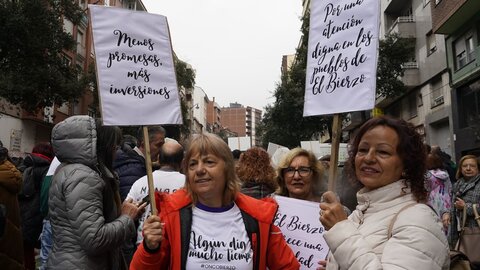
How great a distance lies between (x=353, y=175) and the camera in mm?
2377

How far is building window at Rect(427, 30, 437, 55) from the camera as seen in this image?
21703mm

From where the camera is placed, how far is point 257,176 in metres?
4.36

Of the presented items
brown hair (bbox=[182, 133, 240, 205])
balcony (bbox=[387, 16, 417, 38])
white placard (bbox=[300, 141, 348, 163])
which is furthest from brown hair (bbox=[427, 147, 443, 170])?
balcony (bbox=[387, 16, 417, 38])

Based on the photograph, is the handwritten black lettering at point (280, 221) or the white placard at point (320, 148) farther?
the white placard at point (320, 148)

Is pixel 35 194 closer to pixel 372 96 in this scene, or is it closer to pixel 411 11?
pixel 372 96

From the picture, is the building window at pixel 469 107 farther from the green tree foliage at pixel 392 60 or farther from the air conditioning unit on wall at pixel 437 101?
the green tree foliage at pixel 392 60

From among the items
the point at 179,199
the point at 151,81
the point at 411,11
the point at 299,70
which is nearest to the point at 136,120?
the point at 151,81

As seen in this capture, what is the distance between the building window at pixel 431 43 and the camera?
21703mm

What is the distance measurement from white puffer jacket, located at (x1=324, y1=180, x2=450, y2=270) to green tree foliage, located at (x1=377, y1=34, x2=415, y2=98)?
20958 mm

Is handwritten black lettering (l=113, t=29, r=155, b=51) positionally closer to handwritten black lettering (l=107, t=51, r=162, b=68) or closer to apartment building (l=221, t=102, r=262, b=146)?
handwritten black lettering (l=107, t=51, r=162, b=68)

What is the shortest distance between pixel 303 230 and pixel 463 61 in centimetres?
1804

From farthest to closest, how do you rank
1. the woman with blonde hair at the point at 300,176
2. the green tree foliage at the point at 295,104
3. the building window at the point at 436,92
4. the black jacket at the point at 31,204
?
1. the green tree foliage at the point at 295,104
2. the building window at the point at 436,92
3. the black jacket at the point at 31,204
4. the woman with blonde hair at the point at 300,176

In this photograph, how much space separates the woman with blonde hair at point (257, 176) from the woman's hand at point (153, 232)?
2.03 m

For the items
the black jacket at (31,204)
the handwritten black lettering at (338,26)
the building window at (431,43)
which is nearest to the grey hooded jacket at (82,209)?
the handwritten black lettering at (338,26)
